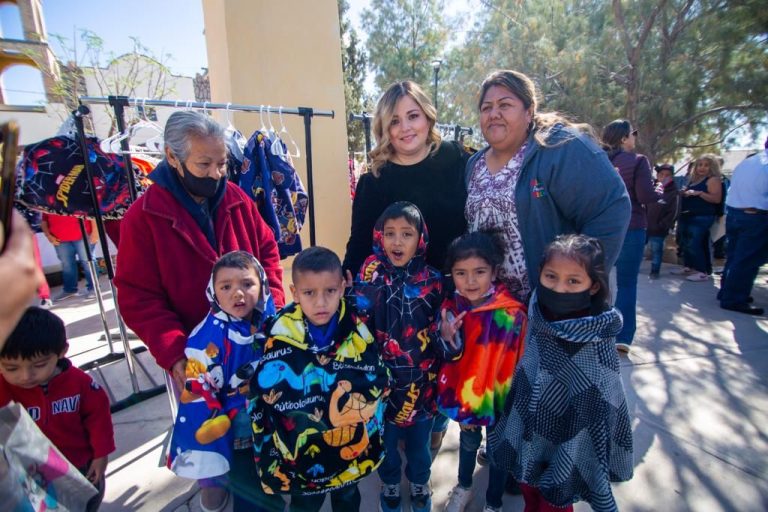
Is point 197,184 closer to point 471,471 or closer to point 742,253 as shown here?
point 471,471

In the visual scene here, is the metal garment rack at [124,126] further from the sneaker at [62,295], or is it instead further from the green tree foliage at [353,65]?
the green tree foliage at [353,65]

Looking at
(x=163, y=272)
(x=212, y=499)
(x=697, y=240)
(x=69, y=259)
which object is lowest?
(x=212, y=499)

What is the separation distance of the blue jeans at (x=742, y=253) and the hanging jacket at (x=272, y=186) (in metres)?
4.51

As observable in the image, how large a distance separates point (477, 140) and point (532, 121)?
47.8 ft

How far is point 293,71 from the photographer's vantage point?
10.3 feet

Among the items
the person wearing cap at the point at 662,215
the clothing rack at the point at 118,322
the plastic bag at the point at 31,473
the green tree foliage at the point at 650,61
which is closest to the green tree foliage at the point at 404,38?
the green tree foliage at the point at 650,61

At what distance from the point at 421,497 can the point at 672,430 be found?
5.70 feet

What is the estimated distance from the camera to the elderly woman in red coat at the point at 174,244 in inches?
59.4

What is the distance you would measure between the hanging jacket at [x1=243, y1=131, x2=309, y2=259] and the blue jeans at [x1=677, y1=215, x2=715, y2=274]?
5.76m

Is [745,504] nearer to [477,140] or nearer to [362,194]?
[362,194]

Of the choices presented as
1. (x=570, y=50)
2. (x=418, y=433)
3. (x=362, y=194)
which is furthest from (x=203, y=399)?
(x=570, y=50)

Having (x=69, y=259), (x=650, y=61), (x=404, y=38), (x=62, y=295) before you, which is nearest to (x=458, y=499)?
(x=69, y=259)

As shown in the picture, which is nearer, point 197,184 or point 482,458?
point 197,184

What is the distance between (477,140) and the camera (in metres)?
15.4
